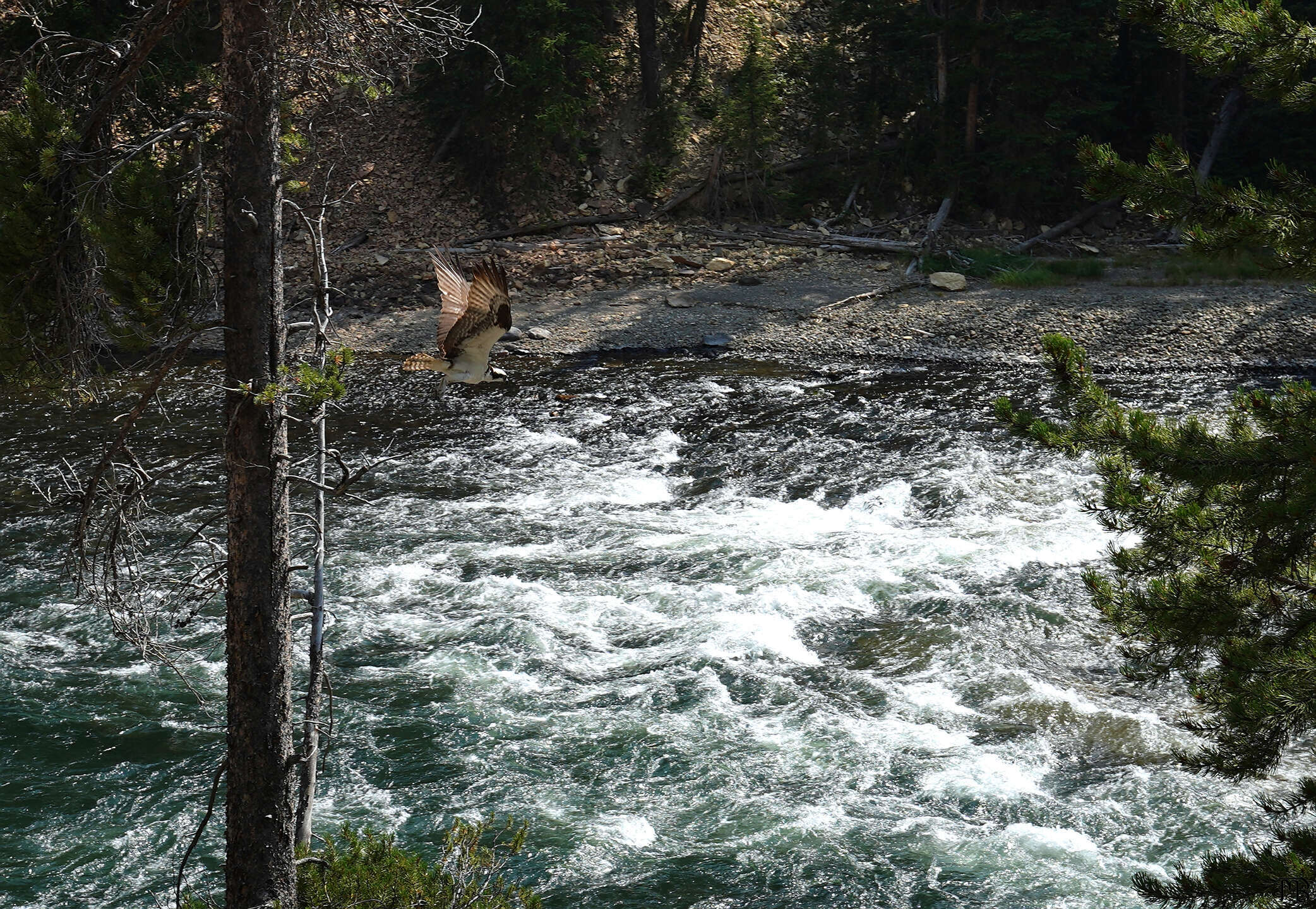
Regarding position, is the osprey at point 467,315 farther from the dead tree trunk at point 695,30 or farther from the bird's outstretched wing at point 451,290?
the dead tree trunk at point 695,30

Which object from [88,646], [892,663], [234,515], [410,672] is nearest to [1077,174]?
[892,663]

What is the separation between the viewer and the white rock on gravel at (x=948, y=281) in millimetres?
17125

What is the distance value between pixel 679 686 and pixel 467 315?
3299 millimetres

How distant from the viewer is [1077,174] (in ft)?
62.2

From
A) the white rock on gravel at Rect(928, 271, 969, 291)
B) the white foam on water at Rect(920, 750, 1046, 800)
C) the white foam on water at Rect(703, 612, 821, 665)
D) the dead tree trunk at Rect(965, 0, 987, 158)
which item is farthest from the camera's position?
the dead tree trunk at Rect(965, 0, 987, 158)

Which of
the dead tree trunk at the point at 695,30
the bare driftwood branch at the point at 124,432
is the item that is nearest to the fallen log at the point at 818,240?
the dead tree trunk at the point at 695,30

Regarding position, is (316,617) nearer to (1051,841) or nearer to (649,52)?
(1051,841)

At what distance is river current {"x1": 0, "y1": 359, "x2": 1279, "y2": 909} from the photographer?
20.1 feet

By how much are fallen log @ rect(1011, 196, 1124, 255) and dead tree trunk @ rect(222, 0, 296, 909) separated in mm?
16053

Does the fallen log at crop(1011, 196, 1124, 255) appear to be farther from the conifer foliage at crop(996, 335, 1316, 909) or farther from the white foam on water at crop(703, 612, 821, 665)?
the conifer foliage at crop(996, 335, 1316, 909)

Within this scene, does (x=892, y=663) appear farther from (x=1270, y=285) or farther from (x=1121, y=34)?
(x=1121, y=34)

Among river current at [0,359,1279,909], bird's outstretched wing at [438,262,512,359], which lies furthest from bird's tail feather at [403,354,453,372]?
river current at [0,359,1279,909]

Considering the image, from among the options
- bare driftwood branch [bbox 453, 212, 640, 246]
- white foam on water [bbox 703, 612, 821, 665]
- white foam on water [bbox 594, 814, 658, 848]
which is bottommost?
white foam on water [bbox 594, 814, 658, 848]

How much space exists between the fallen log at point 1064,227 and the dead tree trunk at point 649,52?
7.47 m
